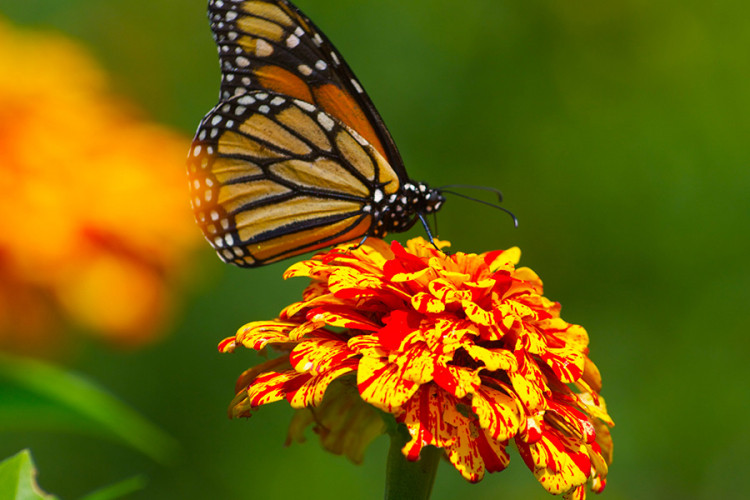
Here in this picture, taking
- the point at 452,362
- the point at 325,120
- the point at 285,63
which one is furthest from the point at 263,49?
the point at 452,362

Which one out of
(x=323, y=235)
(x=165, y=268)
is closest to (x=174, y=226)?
(x=165, y=268)

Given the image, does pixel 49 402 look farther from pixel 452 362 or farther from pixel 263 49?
pixel 263 49

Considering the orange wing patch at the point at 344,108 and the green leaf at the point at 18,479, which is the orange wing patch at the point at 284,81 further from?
the green leaf at the point at 18,479

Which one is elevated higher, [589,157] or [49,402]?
[49,402]

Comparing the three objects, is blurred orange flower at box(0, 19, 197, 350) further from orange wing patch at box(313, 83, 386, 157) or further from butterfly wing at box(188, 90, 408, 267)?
orange wing patch at box(313, 83, 386, 157)

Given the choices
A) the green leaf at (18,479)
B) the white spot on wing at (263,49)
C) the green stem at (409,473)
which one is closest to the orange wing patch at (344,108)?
Result: the white spot on wing at (263,49)

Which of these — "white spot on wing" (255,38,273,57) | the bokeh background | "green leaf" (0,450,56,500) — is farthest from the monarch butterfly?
"green leaf" (0,450,56,500)
